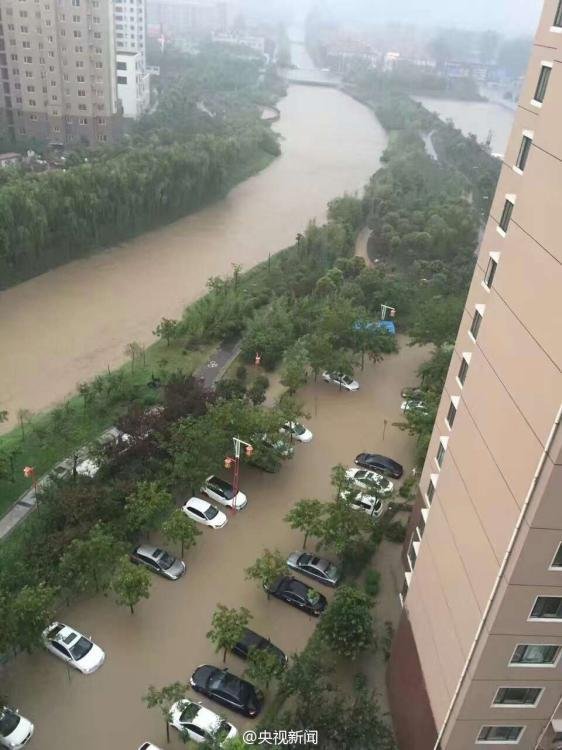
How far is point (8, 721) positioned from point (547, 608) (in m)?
5.63

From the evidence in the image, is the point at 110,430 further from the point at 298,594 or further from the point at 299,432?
the point at 298,594

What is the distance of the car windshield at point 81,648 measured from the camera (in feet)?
24.3

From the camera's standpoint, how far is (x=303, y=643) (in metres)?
8.00

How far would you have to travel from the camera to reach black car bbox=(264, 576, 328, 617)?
8281mm

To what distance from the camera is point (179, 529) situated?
27.8 feet

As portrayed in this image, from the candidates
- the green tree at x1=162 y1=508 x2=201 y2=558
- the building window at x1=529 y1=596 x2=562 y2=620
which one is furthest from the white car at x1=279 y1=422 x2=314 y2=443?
the building window at x1=529 y1=596 x2=562 y2=620

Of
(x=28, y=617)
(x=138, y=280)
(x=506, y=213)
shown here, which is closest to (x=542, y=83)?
(x=506, y=213)

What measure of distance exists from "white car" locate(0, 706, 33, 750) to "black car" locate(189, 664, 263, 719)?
181 cm

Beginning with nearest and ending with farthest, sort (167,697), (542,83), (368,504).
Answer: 1. (542,83)
2. (167,697)
3. (368,504)

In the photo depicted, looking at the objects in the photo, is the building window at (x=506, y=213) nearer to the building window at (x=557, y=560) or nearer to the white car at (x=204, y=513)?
the building window at (x=557, y=560)

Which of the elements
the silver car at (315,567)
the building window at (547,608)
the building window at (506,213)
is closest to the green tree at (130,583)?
the silver car at (315,567)

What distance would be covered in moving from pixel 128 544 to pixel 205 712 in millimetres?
2460

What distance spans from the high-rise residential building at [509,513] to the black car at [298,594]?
1.78 meters

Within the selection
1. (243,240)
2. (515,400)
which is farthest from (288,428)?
(243,240)
